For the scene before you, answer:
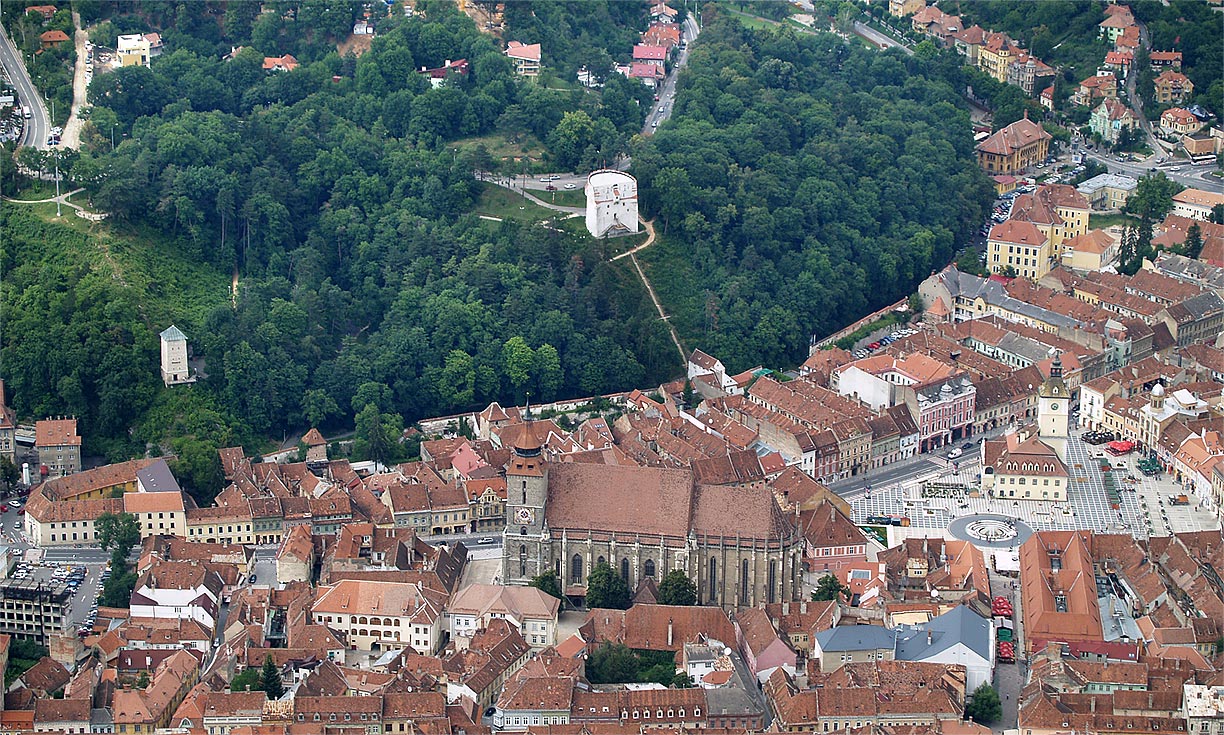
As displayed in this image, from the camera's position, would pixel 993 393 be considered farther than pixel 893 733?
Yes

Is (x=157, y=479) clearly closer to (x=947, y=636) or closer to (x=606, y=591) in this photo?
(x=606, y=591)

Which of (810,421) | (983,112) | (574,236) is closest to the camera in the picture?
(810,421)

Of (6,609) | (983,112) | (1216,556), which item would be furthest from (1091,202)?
(6,609)

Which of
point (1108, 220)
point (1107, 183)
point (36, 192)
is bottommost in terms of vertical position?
point (1108, 220)

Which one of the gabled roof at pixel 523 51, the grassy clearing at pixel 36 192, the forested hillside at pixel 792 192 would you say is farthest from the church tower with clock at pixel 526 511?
the gabled roof at pixel 523 51

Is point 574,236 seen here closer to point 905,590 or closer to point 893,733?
point 905,590

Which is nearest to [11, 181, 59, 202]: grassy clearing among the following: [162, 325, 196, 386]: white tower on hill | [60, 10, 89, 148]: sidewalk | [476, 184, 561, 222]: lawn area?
[60, 10, 89, 148]: sidewalk

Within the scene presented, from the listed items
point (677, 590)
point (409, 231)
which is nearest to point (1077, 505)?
point (677, 590)
